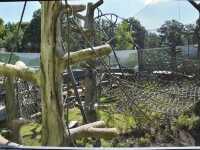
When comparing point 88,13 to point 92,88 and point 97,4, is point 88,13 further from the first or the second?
point 92,88

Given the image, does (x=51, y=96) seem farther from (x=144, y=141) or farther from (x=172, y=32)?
(x=172, y=32)

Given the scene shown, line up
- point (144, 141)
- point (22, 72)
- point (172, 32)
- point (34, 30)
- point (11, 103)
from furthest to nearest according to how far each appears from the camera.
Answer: point (172, 32)
point (34, 30)
point (144, 141)
point (11, 103)
point (22, 72)

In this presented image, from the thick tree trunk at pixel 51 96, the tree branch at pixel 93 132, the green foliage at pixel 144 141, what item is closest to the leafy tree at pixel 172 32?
the green foliage at pixel 144 141

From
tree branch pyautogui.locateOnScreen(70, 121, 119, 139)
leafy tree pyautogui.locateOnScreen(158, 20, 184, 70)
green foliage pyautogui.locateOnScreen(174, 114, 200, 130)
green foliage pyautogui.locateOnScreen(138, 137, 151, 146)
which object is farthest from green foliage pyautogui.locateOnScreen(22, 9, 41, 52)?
leafy tree pyautogui.locateOnScreen(158, 20, 184, 70)

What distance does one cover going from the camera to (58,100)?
1.25 metres

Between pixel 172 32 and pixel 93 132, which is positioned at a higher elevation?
pixel 172 32

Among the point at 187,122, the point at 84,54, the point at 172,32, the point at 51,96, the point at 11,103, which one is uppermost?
the point at 172,32

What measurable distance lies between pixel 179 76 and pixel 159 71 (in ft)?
1.17

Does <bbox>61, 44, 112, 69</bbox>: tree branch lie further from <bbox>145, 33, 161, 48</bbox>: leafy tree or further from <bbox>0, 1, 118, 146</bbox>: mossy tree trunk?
<bbox>145, 33, 161, 48</bbox>: leafy tree

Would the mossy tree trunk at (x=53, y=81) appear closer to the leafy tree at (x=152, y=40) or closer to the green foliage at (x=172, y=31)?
the green foliage at (x=172, y=31)

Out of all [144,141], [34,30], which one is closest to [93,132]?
[144,141]

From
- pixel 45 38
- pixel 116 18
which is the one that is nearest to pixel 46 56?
pixel 45 38

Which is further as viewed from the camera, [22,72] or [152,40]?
[152,40]

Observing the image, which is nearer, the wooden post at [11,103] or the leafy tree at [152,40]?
the wooden post at [11,103]
